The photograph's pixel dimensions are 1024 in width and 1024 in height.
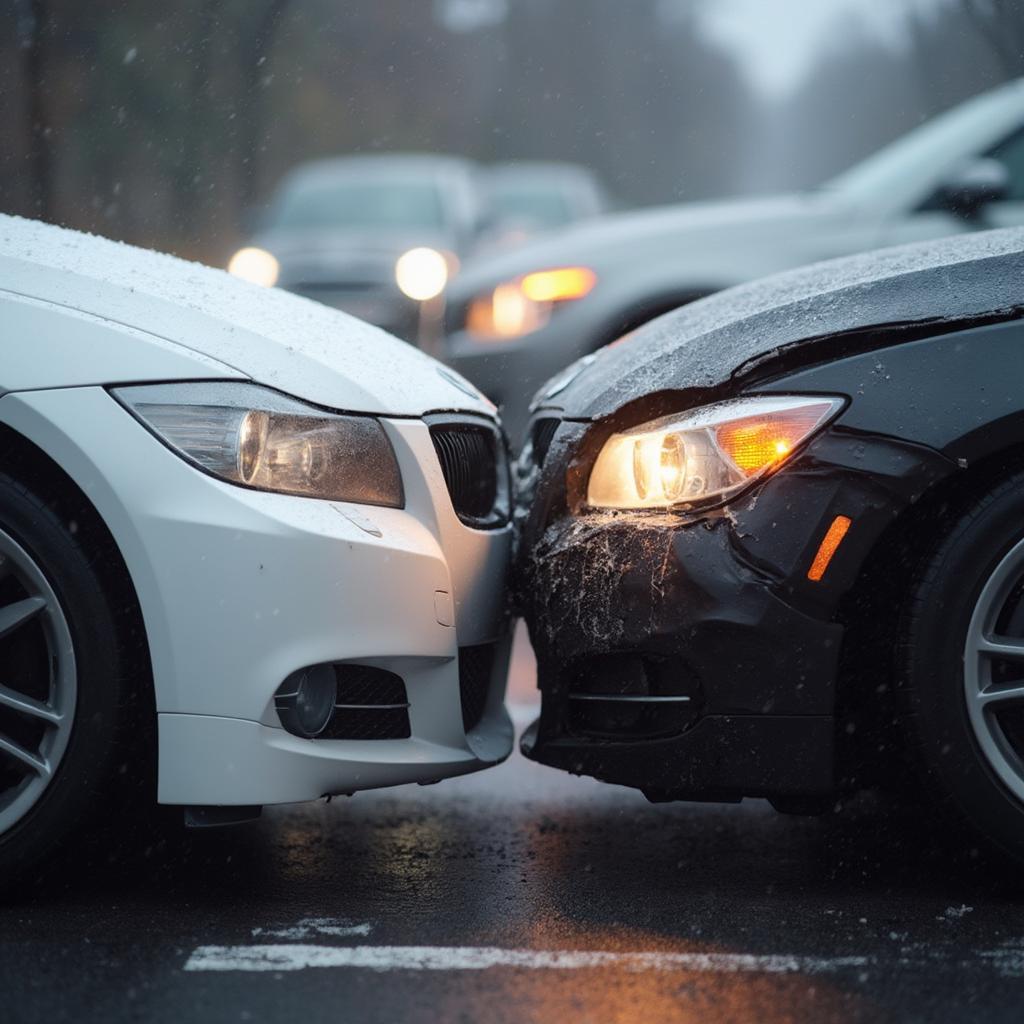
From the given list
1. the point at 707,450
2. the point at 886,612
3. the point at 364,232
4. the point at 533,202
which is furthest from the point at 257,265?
the point at 533,202

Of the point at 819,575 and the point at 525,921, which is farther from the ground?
the point at 819,575

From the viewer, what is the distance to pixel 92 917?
3.13m

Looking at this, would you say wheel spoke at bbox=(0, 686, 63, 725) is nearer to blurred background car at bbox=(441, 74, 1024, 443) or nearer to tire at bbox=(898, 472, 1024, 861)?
tire at bbox=(898, 472, 1024, 861)

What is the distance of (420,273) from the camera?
10742mm

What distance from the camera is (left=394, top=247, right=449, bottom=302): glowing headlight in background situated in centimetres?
1055

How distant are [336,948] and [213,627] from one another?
0.60m

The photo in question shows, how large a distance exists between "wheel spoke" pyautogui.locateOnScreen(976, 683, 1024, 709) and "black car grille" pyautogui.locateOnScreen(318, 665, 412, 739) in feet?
3.51

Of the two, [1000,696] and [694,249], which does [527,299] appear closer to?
[694,249]

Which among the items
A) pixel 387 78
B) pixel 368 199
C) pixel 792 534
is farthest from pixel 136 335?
pixel 387 78

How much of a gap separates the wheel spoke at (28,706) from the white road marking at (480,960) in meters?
0.50

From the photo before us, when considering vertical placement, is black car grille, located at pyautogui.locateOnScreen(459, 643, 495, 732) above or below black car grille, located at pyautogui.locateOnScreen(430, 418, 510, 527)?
below

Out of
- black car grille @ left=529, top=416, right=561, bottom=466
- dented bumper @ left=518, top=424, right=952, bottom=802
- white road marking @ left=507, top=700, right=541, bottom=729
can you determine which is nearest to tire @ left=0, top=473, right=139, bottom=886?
dented bumper @ left=518, top=424, right=952, bottom=802

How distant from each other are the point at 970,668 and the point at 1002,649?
0.07 meters

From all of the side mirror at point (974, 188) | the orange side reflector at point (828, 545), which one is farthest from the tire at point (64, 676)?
the side mirror at point (974, 188)
